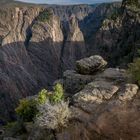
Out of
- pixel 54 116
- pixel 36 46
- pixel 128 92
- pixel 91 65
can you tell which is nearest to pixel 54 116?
pixel 54 116

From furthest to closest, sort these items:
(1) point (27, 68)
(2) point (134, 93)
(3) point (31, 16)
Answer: (3) point (31, 16)
(1) point (27, 68)
(2) point (134, 93)

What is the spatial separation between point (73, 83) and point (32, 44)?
119393 mm

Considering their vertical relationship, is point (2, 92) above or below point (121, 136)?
below

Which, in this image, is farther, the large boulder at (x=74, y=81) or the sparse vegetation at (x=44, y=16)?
the sparse vegetation at (x=44, y=16)

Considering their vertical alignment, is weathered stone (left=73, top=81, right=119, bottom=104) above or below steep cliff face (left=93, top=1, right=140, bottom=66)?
above

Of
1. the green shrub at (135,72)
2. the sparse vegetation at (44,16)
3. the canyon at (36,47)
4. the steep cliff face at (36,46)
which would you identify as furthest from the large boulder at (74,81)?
the sparse vegetation at (44,16)

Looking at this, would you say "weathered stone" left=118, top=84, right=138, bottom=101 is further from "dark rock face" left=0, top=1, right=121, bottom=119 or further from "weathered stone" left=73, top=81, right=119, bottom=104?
"dark rock face" left=0, top=1, right=121, bottom=119

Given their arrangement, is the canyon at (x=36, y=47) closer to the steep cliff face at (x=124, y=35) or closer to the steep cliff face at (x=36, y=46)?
the steep cliff face at (x=36, y=46)

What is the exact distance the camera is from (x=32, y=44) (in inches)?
5901

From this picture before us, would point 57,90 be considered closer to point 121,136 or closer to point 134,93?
point 134,93

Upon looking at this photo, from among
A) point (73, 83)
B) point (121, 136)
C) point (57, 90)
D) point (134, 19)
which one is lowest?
point (134, 19)

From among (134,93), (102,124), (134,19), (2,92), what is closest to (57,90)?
(134,93)

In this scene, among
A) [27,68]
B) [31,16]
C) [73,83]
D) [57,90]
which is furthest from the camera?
[31,16]

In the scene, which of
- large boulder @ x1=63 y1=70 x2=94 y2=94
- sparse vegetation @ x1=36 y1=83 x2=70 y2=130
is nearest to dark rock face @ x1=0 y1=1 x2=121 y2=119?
large boulder @ x1=63 y1=70 x2=94 y2=94
